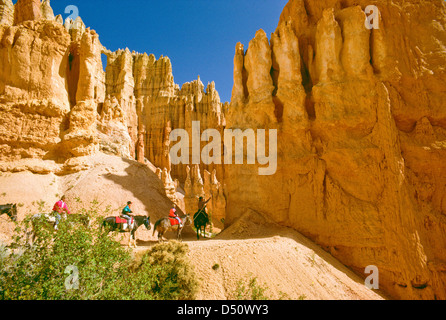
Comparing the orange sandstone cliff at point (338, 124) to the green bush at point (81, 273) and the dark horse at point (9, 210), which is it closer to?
the dark horse at point (9, 210)

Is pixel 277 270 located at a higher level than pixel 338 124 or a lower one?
lower

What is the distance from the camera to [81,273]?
7.30 meters

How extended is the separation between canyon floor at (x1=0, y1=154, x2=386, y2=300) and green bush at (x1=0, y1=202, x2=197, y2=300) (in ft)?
3.56

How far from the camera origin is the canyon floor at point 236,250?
9852 mm

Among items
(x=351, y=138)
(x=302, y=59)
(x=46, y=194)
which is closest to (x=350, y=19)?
(x=302, y=59)

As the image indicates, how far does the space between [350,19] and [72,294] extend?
17.1 meters

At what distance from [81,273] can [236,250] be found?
19.5ft
